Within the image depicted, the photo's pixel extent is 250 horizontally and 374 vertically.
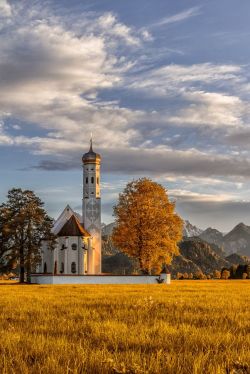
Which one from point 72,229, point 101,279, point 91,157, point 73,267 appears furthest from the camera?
point 91,157

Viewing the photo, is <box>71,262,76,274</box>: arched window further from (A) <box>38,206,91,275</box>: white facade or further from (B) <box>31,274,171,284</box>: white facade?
(B) <box>31,274,171,284</box>: white facade

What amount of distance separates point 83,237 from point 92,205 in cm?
1227

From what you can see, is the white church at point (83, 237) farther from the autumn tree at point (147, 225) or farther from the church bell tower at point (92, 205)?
the autumn tree at point (147, 225)

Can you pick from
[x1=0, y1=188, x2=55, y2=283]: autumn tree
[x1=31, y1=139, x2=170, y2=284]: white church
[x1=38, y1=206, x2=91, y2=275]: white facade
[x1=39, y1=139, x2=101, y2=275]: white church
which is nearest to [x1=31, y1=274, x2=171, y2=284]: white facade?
[x1=0, y1=188, x2=55, y2=283]: autumn tree

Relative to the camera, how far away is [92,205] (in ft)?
365

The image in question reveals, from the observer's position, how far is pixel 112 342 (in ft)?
24.9

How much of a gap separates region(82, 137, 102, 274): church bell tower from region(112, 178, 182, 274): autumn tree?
30.4 metres

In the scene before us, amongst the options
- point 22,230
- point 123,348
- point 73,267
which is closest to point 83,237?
point 73,267

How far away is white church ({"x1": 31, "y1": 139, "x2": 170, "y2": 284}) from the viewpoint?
98.4 meters

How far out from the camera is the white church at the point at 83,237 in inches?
3873

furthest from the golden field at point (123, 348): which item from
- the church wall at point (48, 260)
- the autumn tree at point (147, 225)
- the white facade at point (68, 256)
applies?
the church wall at point (48, 260)

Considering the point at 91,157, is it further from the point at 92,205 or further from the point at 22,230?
the point at 22,230

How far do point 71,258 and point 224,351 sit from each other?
304 ft

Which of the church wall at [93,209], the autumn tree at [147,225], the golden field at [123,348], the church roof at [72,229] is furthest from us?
the church wall at [93,209]
